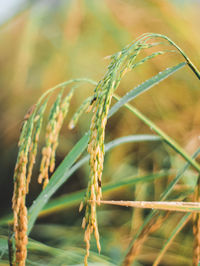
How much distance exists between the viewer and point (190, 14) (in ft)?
4.27

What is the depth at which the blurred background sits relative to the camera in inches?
47.3

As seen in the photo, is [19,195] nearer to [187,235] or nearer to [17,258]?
[17,258]

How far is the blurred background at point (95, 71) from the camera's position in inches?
47.3

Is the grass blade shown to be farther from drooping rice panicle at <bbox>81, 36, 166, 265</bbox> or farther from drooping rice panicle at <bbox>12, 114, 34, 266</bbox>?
drooping rice panicle at <bbox>12, 114, 34, 266</bbox>

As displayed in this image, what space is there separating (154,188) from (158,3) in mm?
701

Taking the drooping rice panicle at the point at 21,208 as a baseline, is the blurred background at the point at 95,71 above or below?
above

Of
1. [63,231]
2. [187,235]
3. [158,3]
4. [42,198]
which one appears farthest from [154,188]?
[158,3]

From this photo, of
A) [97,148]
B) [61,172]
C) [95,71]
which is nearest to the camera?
[97,148]

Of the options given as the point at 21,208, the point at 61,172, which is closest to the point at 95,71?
the point at 61,172

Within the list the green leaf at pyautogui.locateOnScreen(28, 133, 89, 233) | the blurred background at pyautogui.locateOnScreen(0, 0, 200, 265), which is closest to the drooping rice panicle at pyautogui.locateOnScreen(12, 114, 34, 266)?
the green leaf at pyautogui.locateOnScreen(28, 133, 89, 233)

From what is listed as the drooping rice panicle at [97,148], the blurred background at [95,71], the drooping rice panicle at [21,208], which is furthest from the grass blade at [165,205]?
the blurred background at [95,71]

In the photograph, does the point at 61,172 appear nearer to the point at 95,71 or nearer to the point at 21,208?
the point at 21,208

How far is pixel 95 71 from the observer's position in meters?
1.32

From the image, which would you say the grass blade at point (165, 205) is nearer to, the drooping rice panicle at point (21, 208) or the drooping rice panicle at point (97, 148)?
the drooping rice panicle at point (97, 148)
